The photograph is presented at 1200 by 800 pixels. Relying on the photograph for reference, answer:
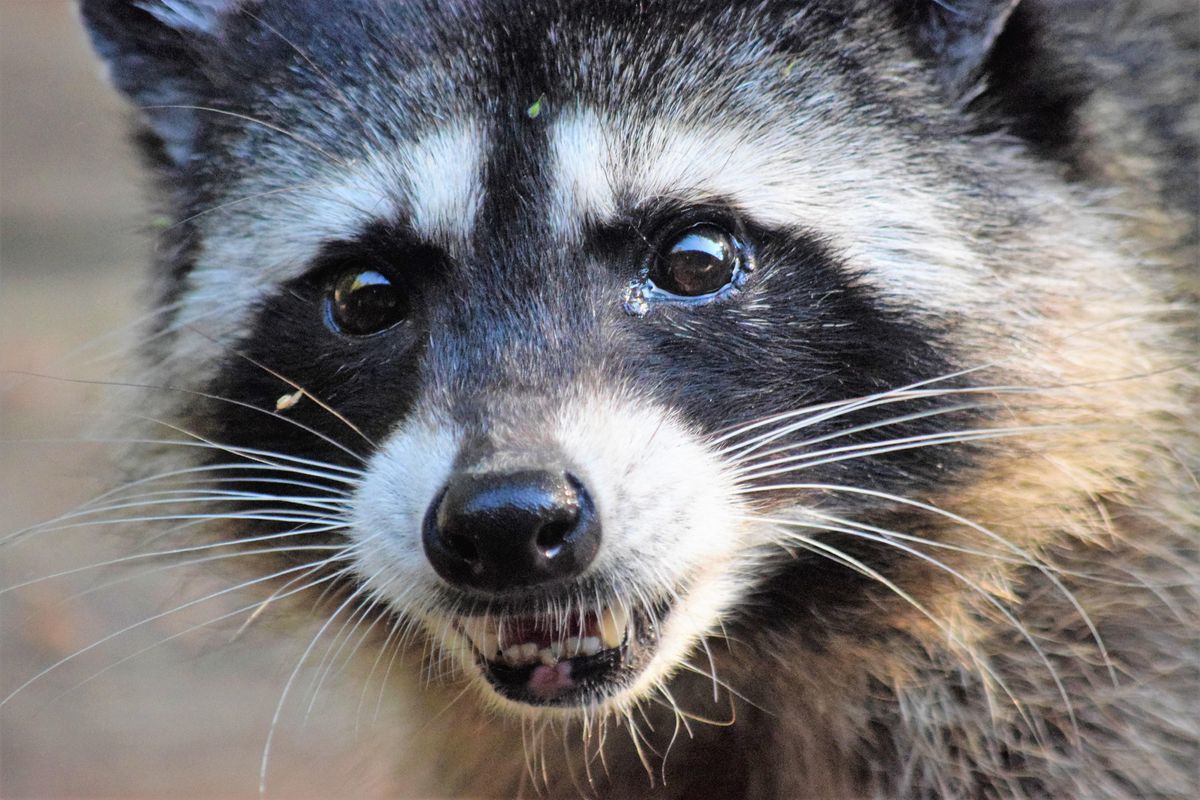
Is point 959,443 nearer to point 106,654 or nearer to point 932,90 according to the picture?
point 932,90

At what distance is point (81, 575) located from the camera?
4980 mm

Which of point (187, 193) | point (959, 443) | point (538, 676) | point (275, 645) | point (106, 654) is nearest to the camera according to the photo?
point (538, 676)

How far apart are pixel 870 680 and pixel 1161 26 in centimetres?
154

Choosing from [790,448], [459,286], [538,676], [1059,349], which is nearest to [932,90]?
[1059,349]

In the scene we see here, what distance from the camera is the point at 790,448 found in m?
2.36

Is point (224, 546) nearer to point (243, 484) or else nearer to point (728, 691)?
point (243, 484)

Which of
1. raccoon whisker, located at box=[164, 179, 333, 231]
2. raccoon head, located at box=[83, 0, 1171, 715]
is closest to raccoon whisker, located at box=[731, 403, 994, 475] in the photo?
raccoon head, located at box=[83, 0, 1171, 715]

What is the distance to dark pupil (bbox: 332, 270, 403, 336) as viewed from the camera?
101 inches

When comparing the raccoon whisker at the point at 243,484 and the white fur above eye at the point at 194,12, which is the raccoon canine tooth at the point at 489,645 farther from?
the white fur above eye at the point at 194,12

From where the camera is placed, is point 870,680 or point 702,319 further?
point 870,680

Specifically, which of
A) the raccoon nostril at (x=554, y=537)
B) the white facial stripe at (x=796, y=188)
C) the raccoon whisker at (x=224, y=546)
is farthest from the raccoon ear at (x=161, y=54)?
the raccoon nostril at (x=554, y=537)

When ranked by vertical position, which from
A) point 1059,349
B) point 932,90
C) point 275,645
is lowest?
point 275,645

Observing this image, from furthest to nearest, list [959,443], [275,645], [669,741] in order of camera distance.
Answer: [275,645], [669,741], [959,443]

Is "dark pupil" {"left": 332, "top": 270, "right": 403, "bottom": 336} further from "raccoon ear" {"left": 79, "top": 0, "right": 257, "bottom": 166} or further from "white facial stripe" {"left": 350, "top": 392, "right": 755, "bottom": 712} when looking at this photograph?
"raccoon ear" {"left": 79, "top": 0, "right": 257, "bottom": 166}
